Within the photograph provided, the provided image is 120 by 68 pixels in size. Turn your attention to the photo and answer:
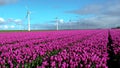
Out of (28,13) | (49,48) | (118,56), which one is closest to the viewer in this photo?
(118,56)

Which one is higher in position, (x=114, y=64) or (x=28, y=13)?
(x=28, y=13)

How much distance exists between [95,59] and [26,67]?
1.88 metres

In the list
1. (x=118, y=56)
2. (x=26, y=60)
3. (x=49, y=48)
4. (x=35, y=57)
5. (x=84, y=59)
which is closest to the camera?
(x=84, y=59)

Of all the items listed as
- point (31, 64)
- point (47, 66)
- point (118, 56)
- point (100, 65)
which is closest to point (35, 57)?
point (31, 64)

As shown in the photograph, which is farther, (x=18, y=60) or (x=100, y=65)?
(x=18, y=60)

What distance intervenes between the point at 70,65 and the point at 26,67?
1.53 metres

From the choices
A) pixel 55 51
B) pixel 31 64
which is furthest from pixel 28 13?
pixel 31 64

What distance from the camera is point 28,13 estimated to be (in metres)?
49.0

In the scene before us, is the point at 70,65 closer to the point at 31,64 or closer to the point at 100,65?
the point at 100,65

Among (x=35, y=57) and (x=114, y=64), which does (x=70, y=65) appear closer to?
(x=35, y=57)

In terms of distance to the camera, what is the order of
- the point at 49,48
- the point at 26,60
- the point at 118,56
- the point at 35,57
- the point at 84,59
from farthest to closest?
the point at 49,48, the point at 118,56, the point at 35,57, the point at 26,60, the point at 84,59

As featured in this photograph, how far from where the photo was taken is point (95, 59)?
7223 mm

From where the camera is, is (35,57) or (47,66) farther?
(35,57)

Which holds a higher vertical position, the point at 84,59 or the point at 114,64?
the point at 84,59
